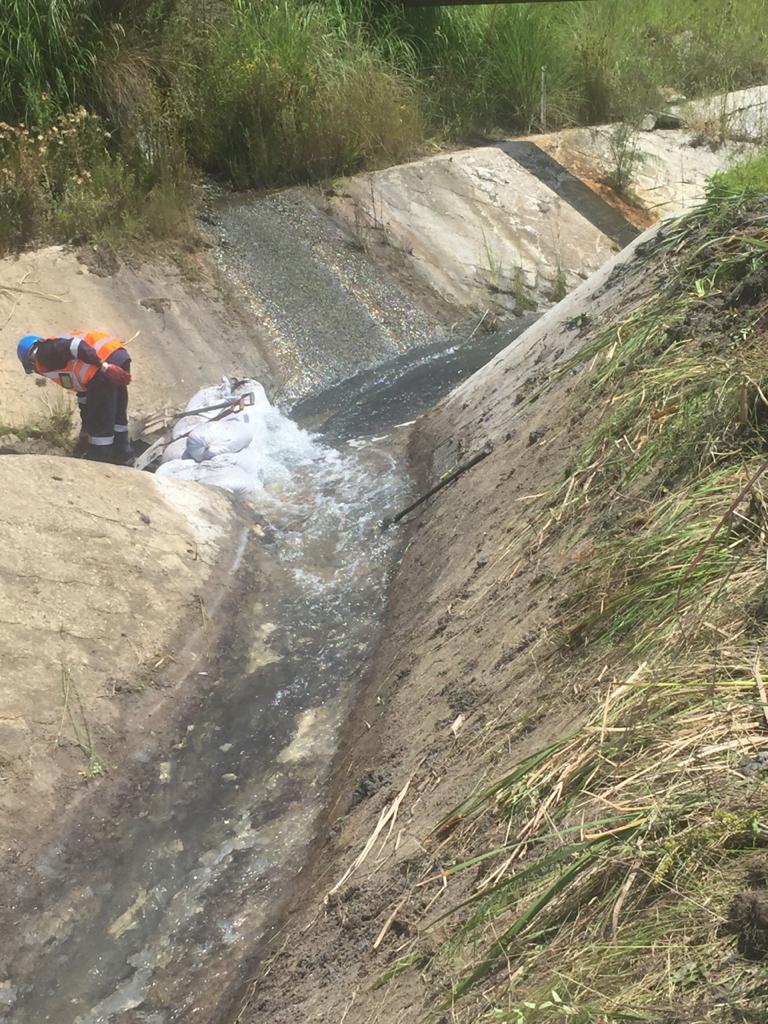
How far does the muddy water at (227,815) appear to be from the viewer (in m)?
3.89

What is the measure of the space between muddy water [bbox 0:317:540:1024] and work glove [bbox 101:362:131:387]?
1452 millimetres

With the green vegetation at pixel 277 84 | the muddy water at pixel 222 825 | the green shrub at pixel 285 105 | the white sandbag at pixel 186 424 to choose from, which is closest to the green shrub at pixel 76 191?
the green vegetation at pixel 277 84

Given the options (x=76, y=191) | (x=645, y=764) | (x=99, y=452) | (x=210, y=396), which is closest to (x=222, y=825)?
(x=645, y=764)

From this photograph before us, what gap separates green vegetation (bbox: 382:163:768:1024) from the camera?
7.42 feet

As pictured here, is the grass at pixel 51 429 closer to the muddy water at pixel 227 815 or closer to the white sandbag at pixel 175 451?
the white sandbag at pixel 175 451

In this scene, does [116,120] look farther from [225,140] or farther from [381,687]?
[381,687]

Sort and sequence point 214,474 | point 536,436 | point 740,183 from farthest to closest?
point 214,474 → point 740,183 → point 536,436

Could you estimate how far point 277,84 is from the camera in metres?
11.2

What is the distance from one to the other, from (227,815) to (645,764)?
240 cm

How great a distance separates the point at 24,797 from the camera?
4410 mm

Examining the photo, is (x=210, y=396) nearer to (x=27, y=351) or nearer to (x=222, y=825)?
(x=27, y=351)

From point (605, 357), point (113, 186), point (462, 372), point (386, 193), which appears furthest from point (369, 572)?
point (386, 193)

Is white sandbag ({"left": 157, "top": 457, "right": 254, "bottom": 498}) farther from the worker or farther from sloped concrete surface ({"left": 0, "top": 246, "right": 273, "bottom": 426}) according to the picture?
sloped concrete surface ({"left": 0, "top": 246, "right": 273, "bottom": 426})

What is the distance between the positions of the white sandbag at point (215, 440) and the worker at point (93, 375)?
60 cm
